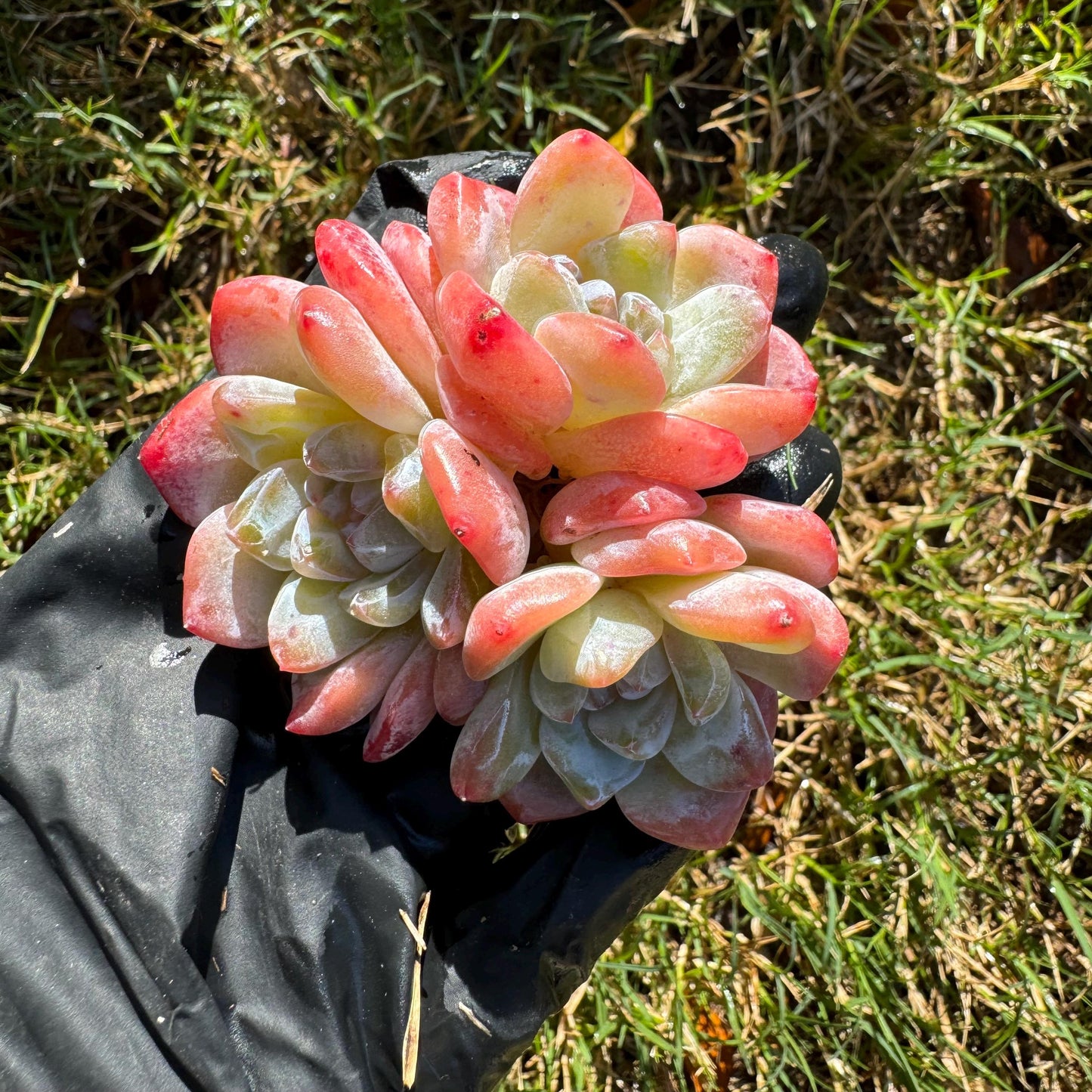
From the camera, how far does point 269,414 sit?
1178 millimetres

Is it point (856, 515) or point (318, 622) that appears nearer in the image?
point (318, 622)

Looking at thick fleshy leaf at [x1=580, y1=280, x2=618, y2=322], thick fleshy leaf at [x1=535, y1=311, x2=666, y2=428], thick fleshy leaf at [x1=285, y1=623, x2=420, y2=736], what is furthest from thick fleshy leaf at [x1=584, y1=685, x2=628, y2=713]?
thick fleshy leaf at [x1=580, y1=280, x2=618, y2=322]

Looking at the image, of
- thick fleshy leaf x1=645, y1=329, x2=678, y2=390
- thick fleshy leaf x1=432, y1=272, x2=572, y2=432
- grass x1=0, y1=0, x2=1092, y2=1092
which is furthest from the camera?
grass x1=0, y1=0, x2=1092, y2=1092

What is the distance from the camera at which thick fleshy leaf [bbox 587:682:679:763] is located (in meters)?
1.19

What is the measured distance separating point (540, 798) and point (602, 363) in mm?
592

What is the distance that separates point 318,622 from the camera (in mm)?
1188

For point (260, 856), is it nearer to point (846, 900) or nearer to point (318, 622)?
point (318, 622)

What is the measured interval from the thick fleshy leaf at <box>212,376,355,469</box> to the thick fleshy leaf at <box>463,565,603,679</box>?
1.01 ft

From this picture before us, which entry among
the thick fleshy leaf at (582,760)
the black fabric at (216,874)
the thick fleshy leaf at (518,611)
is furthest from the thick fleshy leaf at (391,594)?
the black fabric at (216,874)

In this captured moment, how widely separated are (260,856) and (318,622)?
44 centimetres

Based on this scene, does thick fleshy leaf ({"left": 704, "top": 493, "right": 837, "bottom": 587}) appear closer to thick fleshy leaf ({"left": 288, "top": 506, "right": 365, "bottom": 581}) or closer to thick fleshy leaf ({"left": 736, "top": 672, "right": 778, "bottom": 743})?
thick fleshy leaf ({"left": 736, "top": 672, "right": 778, "bottom": 743})

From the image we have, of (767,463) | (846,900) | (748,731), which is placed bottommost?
(846,900)

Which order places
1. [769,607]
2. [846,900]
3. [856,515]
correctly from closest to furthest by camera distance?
[769,607] < [846,900] < [856,515]

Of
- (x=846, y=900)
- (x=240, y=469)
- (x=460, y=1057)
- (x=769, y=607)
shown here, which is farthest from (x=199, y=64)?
(x=846, y=900)
